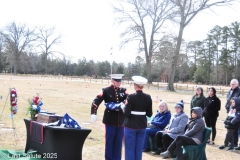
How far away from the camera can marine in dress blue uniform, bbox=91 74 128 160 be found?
533 centimetres

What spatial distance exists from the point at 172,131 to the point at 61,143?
2618 mm

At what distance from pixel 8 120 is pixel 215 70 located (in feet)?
200

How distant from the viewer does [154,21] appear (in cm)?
3944

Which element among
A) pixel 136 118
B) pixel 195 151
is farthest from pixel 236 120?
pixel 136 118

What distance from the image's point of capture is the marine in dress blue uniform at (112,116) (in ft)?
17.5

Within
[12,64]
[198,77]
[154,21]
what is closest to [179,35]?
[154,21]

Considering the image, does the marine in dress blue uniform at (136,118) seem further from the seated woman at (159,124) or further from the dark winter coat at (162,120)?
the dark winter coat at (162,120)

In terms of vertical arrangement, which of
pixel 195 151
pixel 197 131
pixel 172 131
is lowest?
pixel 195 151

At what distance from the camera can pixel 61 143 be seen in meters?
4.84

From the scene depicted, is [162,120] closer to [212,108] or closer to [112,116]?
[212,108]

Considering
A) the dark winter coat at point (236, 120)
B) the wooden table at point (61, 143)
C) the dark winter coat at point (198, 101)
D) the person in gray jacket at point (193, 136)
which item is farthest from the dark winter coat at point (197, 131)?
the dark winter coat at point (198, 101)

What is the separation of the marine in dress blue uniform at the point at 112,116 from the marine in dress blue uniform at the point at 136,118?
0.31m

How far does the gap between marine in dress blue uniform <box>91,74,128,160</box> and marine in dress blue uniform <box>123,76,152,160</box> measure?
31 cm

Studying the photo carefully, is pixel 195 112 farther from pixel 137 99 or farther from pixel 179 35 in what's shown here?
pixel 179 35
